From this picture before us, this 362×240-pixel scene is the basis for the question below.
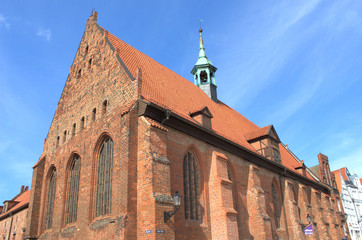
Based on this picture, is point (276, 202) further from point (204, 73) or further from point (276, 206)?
point (204, 73)

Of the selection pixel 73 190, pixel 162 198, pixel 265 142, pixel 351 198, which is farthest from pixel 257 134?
pixel 351 198

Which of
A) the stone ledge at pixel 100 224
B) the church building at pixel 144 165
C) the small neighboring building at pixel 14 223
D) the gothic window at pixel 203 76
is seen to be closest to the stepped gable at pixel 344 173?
the church building at pixel 144 165

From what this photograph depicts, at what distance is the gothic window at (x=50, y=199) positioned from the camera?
709 inches

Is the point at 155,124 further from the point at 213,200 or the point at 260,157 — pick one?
the point at 260,157

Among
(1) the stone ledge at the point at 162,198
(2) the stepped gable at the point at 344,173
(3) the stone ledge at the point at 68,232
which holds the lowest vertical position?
(3) the stone ledge at the point at 68,232

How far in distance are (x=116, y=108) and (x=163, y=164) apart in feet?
12.8

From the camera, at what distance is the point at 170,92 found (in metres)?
18.7

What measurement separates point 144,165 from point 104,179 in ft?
9.77

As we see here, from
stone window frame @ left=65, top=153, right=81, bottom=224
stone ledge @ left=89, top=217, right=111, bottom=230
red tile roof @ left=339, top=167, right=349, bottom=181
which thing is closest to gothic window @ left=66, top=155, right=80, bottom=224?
stone window frame @ left=65, top=153, right=81, bottom=224

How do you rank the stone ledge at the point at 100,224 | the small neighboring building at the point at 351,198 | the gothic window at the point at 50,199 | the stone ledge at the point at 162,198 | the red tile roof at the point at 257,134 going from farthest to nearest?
1. the small neighboring building at the point at 351,198
2. the red tile roof at the point at 257,134
3. the gothic window at the point at 50,199
4. the stone ledge at the point at 100,224
5. the stone ledge at the point at 162,198

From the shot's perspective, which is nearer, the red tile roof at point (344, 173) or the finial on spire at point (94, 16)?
the finial on spire at point (94, 16)

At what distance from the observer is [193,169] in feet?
52.5

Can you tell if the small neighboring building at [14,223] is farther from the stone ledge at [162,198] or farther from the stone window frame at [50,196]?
the stone ledge at [162,198]

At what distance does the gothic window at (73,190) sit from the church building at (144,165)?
57mm
